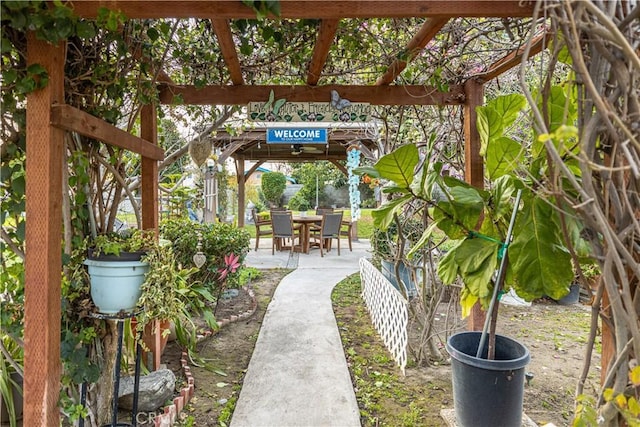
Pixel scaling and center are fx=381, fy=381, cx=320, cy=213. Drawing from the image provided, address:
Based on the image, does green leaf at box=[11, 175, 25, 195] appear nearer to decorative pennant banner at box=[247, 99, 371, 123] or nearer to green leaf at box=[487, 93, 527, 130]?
decorative pennant banner at box=[247, 99, 371, 123]

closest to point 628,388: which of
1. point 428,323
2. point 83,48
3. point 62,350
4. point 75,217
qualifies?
point 428,323

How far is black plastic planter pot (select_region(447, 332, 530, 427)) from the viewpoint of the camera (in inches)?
57.7

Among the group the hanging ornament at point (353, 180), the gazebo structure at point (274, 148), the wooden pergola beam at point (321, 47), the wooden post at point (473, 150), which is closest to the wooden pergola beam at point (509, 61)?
the wooden post at point (473, 150)

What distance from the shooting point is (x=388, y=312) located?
2996 mm

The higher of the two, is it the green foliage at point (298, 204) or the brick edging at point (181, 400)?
the green foliage at point (298, 204)

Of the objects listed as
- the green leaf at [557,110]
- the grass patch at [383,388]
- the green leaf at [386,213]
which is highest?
the green leaf at [557,110]

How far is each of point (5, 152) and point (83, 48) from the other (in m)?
0.54

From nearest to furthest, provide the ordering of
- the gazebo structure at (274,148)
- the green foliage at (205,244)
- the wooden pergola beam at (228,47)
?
1. the wooden pergola beam at (228,47)
2. the green foliage at (205,244)
3. the gazebo structure at (274,148)

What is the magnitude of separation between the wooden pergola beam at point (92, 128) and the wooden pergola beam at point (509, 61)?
5.95 ft

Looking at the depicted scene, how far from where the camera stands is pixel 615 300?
965 mm

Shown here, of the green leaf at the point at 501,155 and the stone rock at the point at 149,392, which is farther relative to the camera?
the stone rock at the point at 149,392

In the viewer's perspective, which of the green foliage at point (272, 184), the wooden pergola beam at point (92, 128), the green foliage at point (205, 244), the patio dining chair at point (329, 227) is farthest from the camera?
the green foliage at point (272, 184)

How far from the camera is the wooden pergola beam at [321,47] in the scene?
171 centimetres

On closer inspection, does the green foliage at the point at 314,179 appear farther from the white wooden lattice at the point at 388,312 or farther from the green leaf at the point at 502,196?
the green leaf at the point at 502,196
